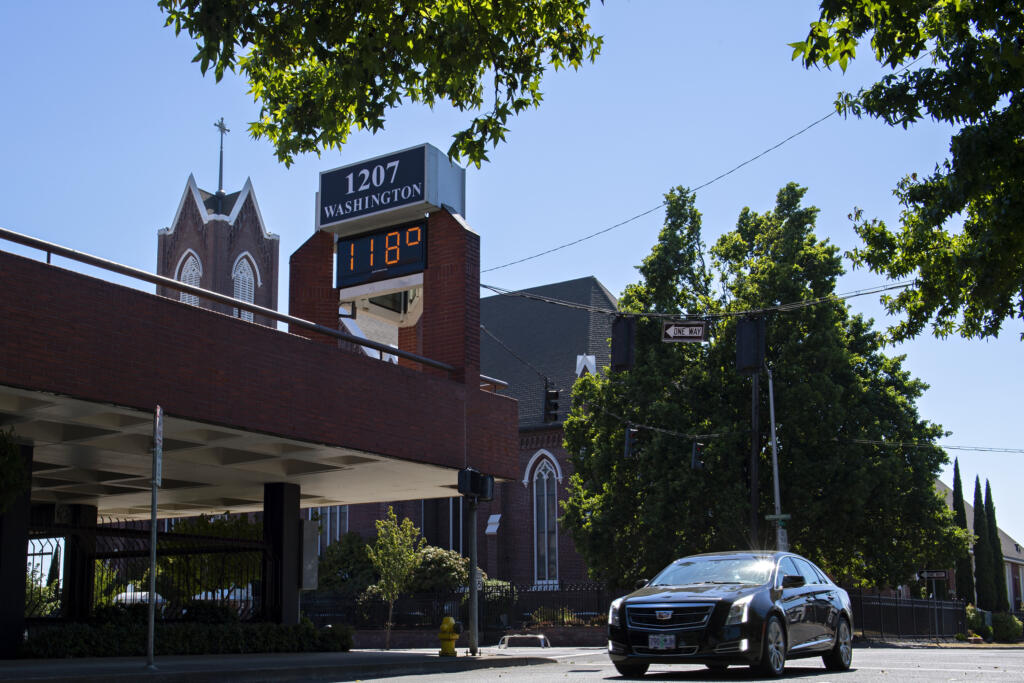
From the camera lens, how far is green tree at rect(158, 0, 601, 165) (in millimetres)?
9500

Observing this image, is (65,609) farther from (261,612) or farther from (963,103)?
(963,103)

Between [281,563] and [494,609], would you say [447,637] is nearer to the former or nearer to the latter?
[281,563]

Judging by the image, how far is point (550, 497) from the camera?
51.5 meters

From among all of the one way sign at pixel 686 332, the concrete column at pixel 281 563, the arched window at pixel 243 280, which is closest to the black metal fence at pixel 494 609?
the one way sign at pixel 686 332

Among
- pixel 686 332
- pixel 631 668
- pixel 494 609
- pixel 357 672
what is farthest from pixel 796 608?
pixel 494 609

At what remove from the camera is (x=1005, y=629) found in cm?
4784

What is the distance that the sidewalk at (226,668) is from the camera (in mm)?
10711

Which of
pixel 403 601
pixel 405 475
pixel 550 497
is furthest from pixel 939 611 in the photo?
pixel 405 475

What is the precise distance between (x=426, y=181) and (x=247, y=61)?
8725 millimetres

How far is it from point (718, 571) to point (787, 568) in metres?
0.83

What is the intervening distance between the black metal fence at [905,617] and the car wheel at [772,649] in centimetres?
2670

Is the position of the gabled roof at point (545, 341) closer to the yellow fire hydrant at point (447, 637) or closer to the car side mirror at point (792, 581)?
the yellow fire hydrant at point (447, 637)

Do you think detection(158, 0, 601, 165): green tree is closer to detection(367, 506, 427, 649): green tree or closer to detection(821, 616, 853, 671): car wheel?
detection(821, 616, 853, 671): car wheel

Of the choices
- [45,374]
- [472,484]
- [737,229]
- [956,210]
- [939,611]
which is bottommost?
[939,611]
